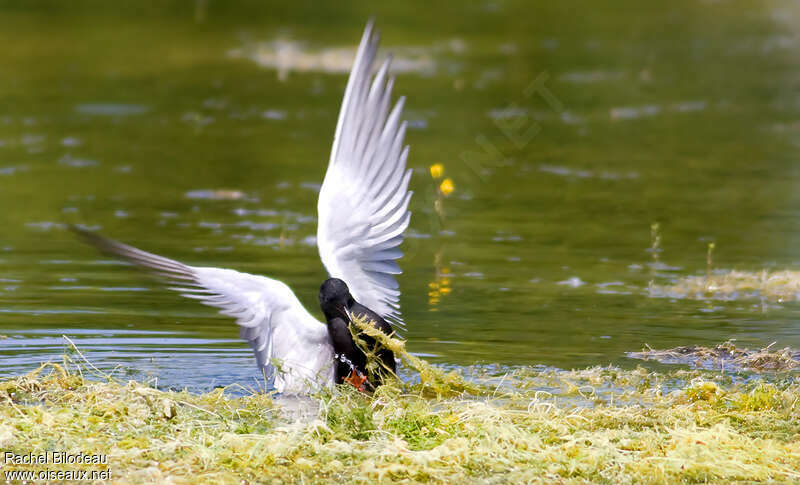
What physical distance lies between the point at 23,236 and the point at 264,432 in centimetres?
610

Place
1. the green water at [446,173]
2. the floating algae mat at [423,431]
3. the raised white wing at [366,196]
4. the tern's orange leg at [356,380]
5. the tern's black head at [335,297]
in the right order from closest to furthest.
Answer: the floating algae mat at [423,431] → the tern's black head at [335,297] → the tern's orange leg at [356,380] → the raised white wing at [366,196] → the green water at [446,173]

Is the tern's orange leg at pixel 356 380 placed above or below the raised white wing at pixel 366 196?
below

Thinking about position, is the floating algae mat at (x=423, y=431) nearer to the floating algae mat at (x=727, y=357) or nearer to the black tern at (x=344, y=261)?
the black tern at (x=344, y=261)

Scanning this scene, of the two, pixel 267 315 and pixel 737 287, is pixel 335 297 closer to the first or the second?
pixel 267 315

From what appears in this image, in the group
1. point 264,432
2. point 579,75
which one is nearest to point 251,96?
point 579,75

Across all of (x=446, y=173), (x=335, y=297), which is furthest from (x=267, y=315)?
(x=446, y=173)

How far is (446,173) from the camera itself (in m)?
14.8

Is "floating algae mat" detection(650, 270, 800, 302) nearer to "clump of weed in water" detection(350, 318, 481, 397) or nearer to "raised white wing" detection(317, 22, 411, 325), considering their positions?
"clump of weed in water" detection(350, 318, 481, 397)

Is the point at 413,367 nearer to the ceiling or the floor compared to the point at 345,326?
nearer to the floor

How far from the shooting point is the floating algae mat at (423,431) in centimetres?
593

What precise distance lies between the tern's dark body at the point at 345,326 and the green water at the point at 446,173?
2.94ft

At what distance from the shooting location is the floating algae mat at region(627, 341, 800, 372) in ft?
25.9

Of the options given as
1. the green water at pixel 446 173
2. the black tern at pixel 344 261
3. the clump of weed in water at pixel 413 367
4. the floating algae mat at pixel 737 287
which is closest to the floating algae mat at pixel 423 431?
the clump of weed in water at pixel 413 367

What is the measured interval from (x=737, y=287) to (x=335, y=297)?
4215 mm
